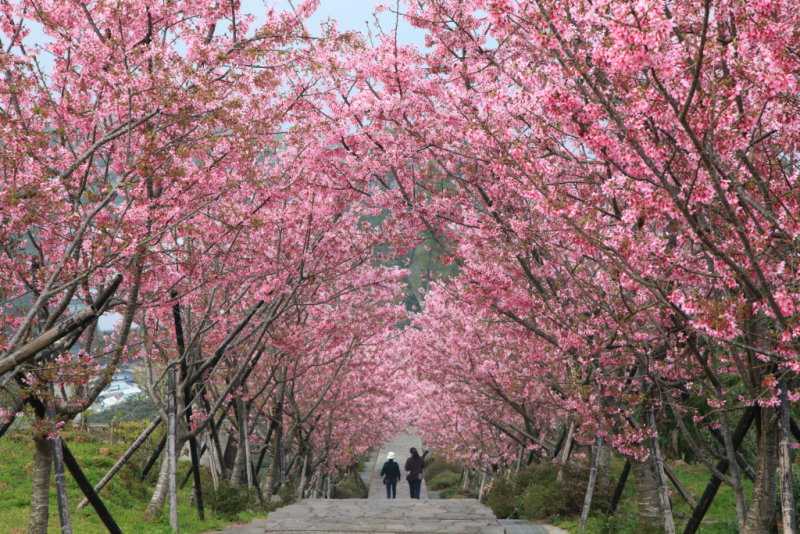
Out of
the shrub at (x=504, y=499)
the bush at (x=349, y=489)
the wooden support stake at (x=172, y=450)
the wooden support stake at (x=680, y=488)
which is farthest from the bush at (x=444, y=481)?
the wooden support stake at (x=680, y=488)

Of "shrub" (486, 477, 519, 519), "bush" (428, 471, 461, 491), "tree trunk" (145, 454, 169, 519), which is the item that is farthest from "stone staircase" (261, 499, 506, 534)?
"bush" (428, 471, 461, 491)

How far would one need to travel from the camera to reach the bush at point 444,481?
42625mm

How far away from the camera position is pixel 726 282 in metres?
6.10

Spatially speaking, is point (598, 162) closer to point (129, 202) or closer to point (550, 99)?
point (550, 99)

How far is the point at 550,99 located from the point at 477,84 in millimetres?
4427

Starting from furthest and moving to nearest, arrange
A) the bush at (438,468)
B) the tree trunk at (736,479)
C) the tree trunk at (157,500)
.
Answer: the bush at (438,468), the tree trunk at (157,500), the tree trunk at (736,479)

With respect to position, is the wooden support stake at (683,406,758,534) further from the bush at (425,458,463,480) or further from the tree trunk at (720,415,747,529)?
the bush at (425,458,463,480)

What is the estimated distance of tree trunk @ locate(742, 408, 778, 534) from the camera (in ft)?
23.7

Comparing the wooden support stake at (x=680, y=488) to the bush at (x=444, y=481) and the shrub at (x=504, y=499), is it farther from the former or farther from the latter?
the bush at (x=444, y=481)

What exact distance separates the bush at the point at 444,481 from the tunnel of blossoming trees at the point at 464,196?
93.1 feet

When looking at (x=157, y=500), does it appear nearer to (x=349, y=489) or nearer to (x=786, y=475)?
(x=786, y=475)

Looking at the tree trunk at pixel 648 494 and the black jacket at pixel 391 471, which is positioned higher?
the black jacket at pixel 391 471

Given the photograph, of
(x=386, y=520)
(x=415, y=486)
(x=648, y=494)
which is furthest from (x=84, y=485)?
(x=415, y=486)

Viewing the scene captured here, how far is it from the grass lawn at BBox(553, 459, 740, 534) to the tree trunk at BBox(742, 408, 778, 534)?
12.3ft
